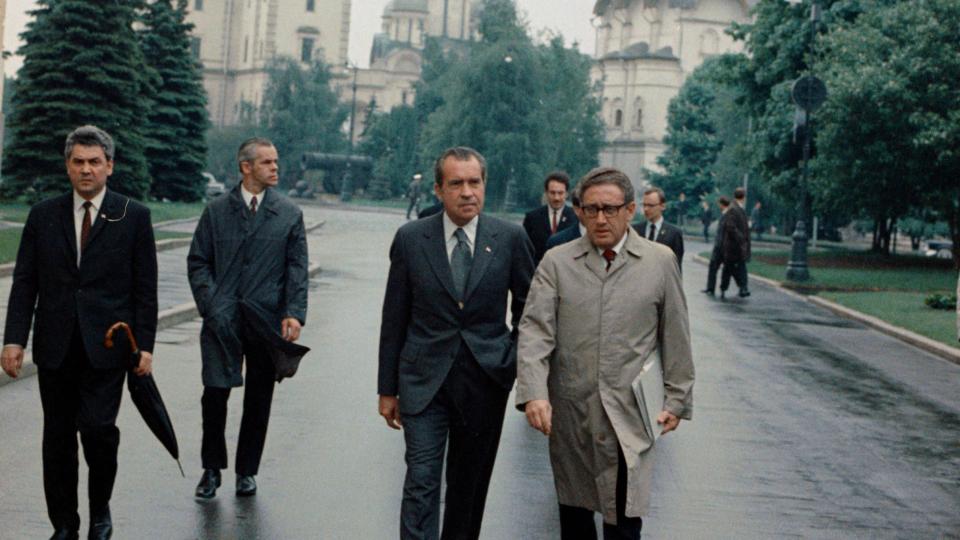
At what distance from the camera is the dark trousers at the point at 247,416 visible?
28.3 feet

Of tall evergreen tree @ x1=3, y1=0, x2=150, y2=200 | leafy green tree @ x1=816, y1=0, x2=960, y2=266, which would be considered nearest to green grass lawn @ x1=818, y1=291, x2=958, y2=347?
leafy green tree @ x1=816, y1=0, x2=960, y2=266

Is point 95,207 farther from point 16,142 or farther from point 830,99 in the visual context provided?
point 16,142

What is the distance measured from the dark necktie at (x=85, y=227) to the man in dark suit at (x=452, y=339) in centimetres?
159

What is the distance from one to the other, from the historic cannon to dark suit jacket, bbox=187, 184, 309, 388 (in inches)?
3497

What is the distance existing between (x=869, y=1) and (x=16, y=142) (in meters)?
26.2

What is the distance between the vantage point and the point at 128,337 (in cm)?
739

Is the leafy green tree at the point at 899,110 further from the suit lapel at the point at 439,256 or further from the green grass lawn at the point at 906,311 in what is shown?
the suit lapel at the point at 439,256

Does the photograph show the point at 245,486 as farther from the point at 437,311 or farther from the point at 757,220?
the point at 757,220

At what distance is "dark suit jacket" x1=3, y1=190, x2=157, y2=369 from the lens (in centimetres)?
730

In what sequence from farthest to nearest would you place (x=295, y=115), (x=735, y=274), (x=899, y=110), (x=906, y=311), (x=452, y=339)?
1. (x=295, y=115)
2. (x=899, y=110)
3. (x=735, y=274)
4. (x=906, y=311)
5. (x=452, y=339)

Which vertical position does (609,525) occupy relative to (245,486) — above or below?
above

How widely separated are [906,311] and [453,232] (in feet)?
69.9

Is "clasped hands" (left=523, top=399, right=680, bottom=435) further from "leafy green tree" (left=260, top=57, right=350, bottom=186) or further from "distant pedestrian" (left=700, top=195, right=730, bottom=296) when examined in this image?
"leafy green tree" (left=260, top=57, right=350, bottom=186)

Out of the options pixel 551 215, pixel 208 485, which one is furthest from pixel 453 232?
pixel 551 215
